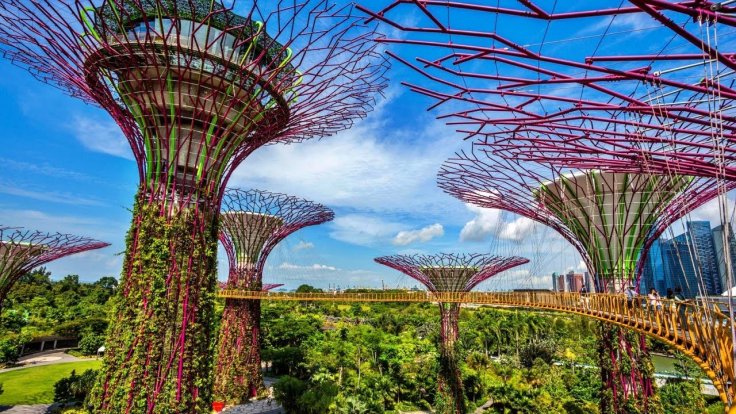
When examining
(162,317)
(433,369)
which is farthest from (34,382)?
(433,369)

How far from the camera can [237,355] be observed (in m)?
→ 21.2

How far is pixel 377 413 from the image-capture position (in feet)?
60.3

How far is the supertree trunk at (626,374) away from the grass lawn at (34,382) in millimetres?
28419

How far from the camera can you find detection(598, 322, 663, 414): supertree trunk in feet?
44.2

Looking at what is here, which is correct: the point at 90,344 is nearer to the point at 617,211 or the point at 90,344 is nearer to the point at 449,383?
the point at 449,383

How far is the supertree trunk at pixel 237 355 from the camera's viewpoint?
68.4ft

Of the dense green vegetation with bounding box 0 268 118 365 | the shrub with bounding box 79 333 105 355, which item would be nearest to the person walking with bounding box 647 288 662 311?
the dense green vegetation with bounding box 0 268 118 365

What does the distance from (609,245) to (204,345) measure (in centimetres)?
1449

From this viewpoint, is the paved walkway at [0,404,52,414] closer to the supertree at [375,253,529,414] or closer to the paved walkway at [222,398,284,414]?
the paved walkway at [222,398,284,414]

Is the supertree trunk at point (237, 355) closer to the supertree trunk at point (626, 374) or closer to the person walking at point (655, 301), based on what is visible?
the supertree trunk at point (626, 374)

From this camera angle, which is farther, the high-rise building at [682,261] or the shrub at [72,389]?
the shrub at [72,389]

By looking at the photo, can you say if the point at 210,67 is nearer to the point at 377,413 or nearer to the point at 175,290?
the point at 175,290

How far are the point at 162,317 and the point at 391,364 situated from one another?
815 inches

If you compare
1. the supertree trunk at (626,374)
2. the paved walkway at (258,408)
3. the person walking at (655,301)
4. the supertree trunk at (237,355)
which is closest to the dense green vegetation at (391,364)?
the paved walkway at (258,408)
